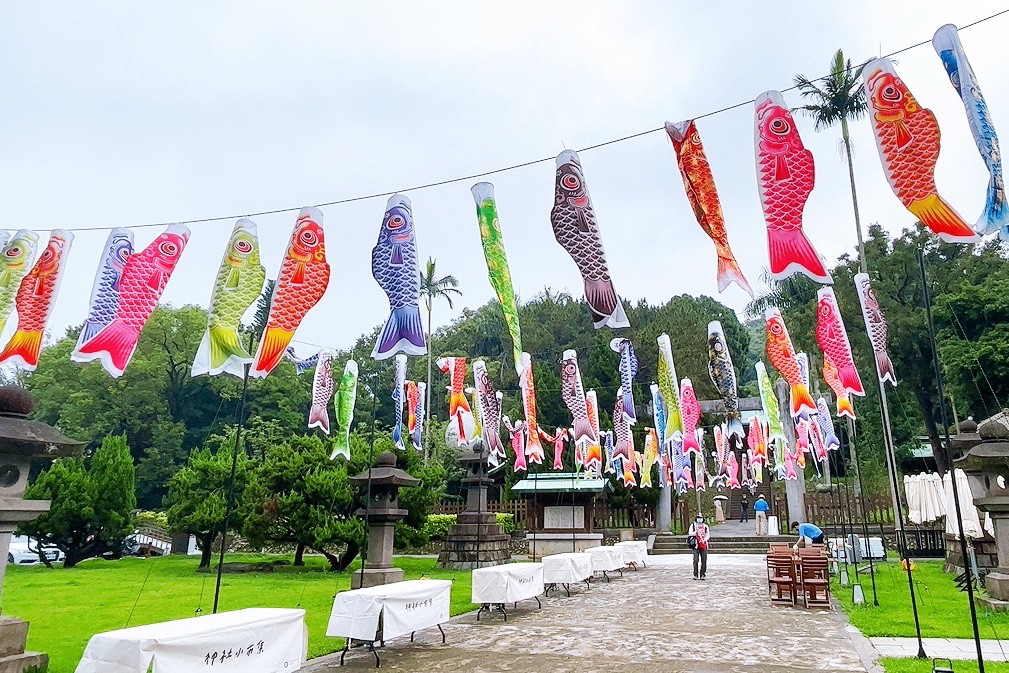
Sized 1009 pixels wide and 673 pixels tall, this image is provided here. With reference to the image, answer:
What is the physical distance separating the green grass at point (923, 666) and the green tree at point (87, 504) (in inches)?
898

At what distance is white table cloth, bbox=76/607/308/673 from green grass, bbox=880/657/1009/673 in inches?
233

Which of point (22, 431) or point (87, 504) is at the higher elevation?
point (22, 431)

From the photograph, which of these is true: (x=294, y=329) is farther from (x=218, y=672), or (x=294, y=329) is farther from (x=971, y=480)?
(x=971, y=480)

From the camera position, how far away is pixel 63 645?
7.90 m

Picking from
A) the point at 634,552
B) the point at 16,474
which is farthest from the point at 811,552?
the point at 16,474

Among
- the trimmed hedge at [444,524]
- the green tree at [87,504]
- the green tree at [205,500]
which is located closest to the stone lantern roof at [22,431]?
the green tree at [205,500]

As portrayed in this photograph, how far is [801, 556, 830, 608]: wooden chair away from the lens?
10.9 meters

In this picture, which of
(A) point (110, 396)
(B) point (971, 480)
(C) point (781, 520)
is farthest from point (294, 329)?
(A) point (110, 396)

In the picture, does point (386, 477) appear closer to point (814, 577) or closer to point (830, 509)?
point (814, 577)

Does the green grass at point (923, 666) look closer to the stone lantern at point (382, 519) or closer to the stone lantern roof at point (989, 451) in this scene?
the stone lantern roof at point (989, 451)

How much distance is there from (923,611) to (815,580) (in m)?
1.64

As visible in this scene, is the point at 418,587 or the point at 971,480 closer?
the point at 418,587

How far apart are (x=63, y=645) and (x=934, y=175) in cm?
1091

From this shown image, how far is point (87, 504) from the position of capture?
20875 millimetres
